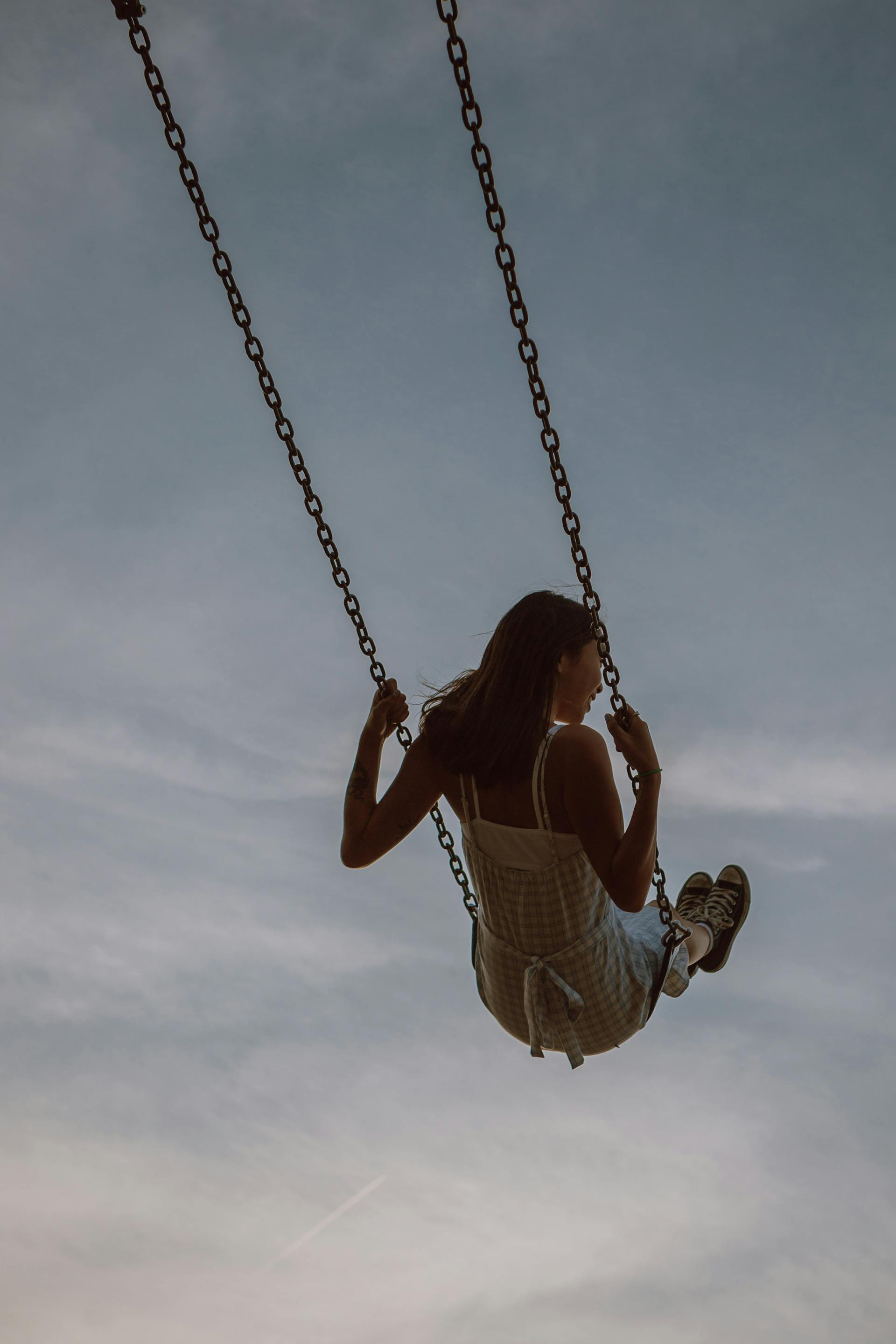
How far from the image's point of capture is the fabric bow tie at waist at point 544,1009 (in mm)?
4176

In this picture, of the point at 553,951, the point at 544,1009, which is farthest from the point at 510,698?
the point at 544,1009

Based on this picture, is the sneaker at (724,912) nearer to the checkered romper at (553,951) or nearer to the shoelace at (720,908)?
the shoelace at (720,908)

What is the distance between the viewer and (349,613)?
15.0 feet

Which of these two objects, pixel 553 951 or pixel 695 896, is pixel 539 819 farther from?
pixel 695 896

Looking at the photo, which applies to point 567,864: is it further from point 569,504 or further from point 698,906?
point 698,906

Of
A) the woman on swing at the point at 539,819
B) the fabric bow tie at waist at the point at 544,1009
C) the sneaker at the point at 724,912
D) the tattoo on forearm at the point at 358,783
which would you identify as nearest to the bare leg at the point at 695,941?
the sneaker at the point at 724,912

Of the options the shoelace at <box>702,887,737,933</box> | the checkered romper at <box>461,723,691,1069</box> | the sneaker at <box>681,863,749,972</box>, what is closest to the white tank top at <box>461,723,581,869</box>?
the checkered romper at <box>461,723,691,1069</box>

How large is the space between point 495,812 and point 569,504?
1080mm

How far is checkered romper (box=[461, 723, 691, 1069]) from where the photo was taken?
4.01 m

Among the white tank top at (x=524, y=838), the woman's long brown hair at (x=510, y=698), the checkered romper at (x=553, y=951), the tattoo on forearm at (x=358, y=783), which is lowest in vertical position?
the checkered romper at (x=553, y=951)

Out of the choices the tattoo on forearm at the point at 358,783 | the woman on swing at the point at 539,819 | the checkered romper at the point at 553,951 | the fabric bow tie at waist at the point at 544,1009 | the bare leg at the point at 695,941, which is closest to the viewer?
the woman on swing at the point at 539,819

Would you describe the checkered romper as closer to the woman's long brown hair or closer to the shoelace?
the woman's long brown hair

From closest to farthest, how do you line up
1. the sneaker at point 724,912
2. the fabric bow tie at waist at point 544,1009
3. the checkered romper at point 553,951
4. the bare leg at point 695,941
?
1. the checkered romper at point 553,951
2. the fabric bow tie at waist at point 544,1009
3. the bare leg at point 695,941
4. the sneaker at point 724,912

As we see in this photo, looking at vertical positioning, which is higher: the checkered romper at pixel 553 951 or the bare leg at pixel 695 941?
the checkered romper at pixel 553 951
